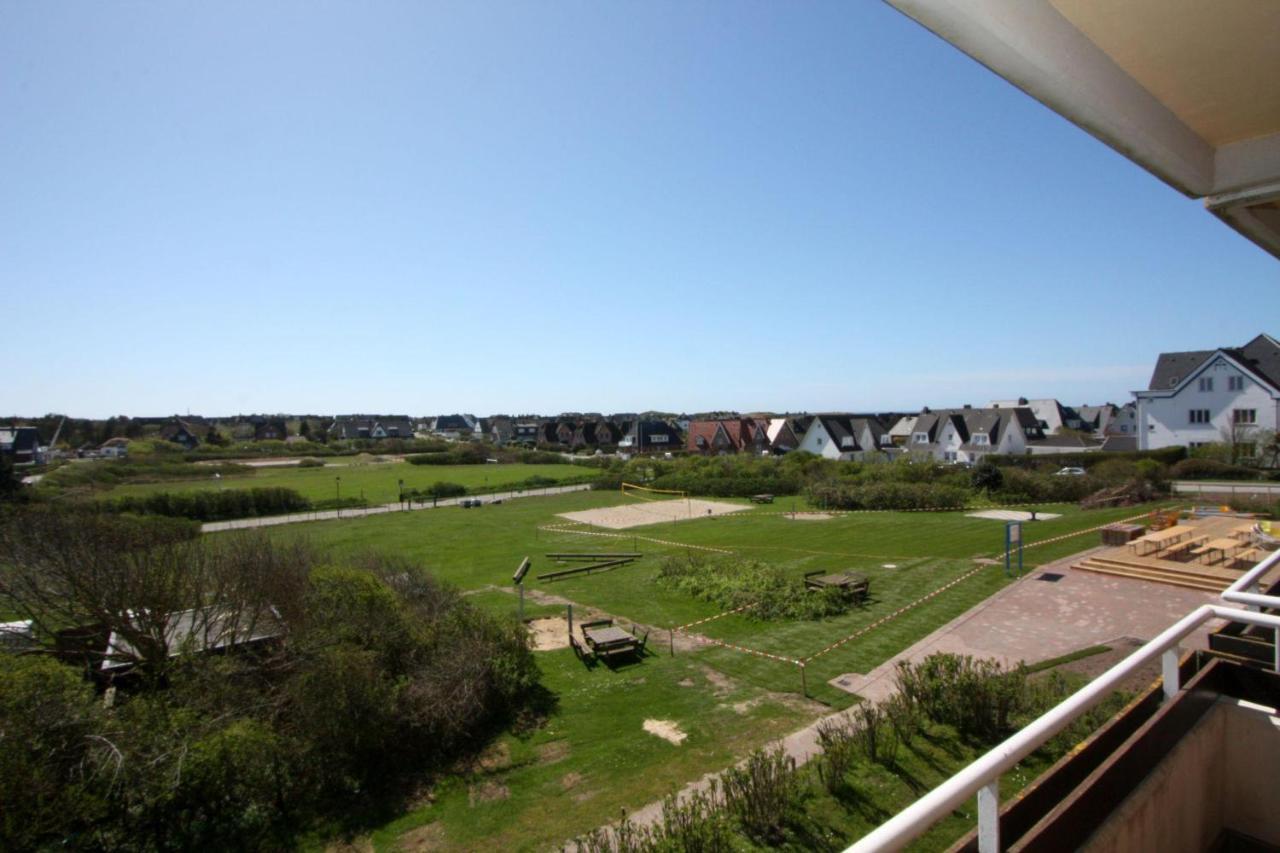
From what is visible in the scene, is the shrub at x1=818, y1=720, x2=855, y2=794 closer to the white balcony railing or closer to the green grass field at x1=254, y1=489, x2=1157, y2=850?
the green grass field at x1=254, y1=489, x2=1157, y2=850

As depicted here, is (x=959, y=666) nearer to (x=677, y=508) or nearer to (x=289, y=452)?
(x=677, y=508)

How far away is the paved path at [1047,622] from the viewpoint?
38.9ft

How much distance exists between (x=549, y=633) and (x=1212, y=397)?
4402 cm

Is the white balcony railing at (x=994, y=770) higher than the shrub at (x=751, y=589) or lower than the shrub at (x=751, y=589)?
higher

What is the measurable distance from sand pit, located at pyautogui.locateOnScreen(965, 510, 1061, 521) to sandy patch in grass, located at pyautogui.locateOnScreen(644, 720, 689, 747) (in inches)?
866

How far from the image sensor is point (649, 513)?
3866 centimetres

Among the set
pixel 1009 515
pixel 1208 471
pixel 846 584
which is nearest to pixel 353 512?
pixel 846 584

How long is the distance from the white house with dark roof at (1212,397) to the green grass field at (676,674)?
61.6 ft

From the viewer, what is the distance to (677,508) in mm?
40438

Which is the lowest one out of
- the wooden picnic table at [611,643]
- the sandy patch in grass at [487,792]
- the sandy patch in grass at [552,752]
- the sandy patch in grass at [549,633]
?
the sandy patch in grass at [549,633]

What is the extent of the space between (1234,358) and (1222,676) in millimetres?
47445

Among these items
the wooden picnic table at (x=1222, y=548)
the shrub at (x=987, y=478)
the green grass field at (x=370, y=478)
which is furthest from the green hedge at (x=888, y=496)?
the green grass field at (x=370, y=478)

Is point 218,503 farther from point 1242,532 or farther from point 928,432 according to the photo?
point 928,432

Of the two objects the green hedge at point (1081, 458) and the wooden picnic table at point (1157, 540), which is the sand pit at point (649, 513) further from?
the wooden picnic table at point (1157, 540)
